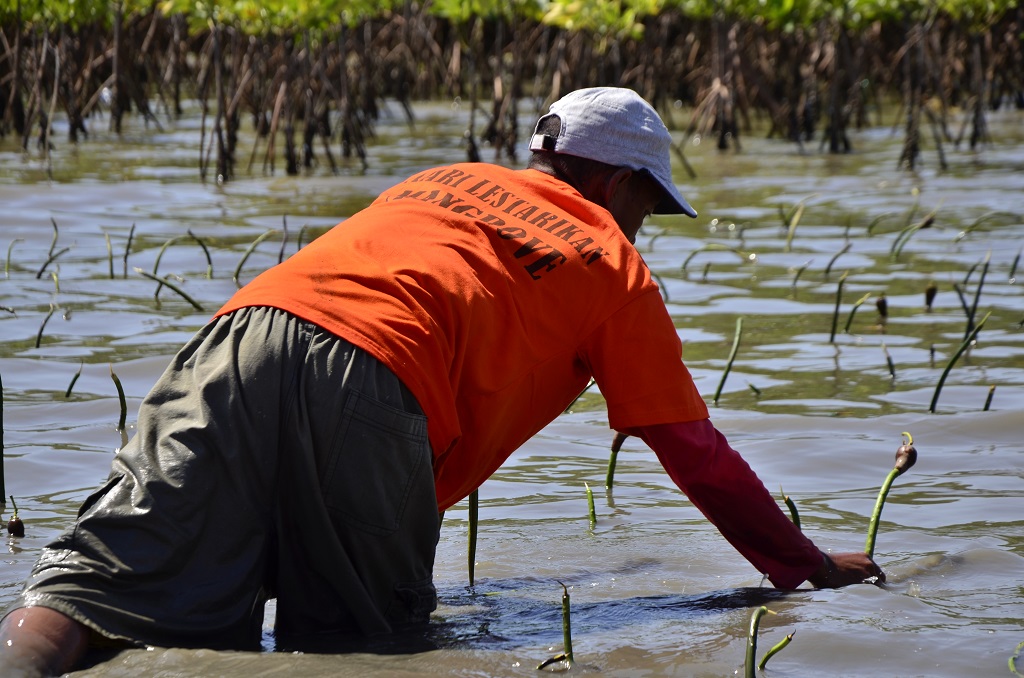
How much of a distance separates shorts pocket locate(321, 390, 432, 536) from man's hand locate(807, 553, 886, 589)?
826 millimetres

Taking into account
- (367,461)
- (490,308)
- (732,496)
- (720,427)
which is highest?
(490,308)

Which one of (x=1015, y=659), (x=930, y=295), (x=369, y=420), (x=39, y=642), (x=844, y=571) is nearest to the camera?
(x=39, y=642)

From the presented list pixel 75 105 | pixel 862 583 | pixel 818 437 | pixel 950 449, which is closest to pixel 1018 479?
pixel 950 449

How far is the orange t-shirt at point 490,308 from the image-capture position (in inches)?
83.4

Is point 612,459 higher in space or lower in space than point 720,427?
higher

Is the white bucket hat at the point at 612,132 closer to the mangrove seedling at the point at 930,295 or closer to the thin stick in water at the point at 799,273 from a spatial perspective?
the mangrove seedling at the point at 930,295

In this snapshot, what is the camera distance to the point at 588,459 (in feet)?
12.0

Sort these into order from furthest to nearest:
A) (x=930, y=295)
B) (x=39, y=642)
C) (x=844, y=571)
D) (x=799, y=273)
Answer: (x=799, y=273) < (x=930, y=295) < (x=844, y=571) < (x=39, y=642)

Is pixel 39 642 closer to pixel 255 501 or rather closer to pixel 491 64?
pixel 255 501

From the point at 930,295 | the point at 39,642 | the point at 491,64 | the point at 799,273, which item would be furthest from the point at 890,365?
the point at 491,64

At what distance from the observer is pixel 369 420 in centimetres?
205

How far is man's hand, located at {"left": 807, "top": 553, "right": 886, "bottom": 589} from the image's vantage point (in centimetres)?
245

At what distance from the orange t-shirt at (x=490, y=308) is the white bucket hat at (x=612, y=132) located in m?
0.12

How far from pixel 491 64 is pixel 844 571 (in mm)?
16215
